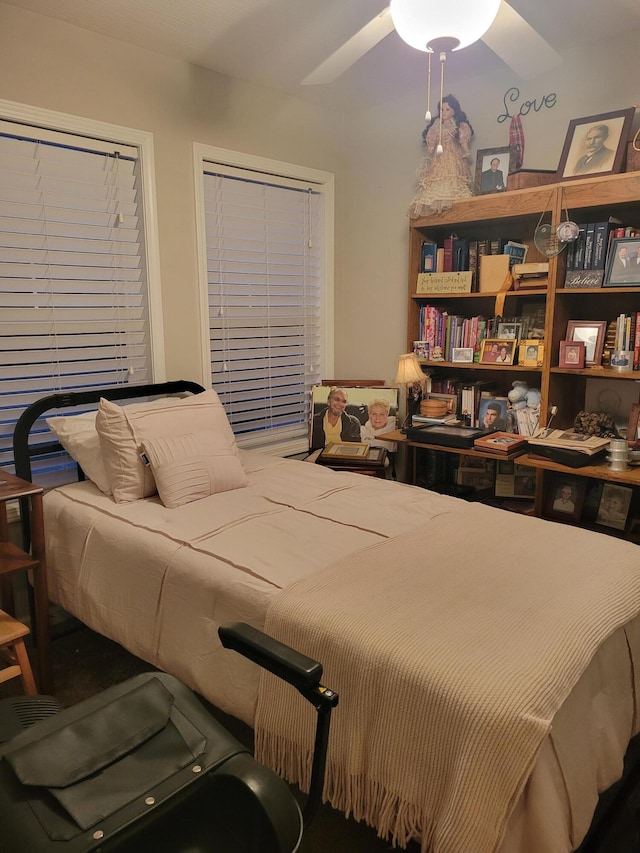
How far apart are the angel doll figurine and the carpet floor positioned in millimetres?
2499

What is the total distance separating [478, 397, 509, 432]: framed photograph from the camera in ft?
10.2

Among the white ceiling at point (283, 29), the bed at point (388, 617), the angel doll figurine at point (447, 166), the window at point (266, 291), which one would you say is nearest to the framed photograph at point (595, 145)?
the white ceiling at point (283, 29)

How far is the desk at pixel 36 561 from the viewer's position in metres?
2.05

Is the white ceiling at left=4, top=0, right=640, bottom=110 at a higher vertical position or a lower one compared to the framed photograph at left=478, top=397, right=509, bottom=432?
higher

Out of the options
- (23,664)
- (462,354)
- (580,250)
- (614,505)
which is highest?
(580,250)

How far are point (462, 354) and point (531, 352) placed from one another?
0.38 metres

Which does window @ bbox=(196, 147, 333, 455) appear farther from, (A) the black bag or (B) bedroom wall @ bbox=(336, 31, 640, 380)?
(A) the black bag

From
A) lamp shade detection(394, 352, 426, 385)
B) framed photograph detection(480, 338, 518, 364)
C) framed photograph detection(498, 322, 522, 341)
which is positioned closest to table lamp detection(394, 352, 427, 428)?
lamp shade detection(394, 352, 426, 385)

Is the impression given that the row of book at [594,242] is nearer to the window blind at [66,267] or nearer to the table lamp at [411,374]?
the table lamp at [411,374]

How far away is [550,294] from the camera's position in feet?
9.10

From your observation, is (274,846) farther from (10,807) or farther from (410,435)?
Answer: (410,435)

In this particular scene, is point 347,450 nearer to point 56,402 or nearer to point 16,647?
point 56,402

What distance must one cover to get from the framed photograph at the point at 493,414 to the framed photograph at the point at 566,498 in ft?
1.26

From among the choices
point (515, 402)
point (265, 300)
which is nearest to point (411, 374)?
point (515, 402)
